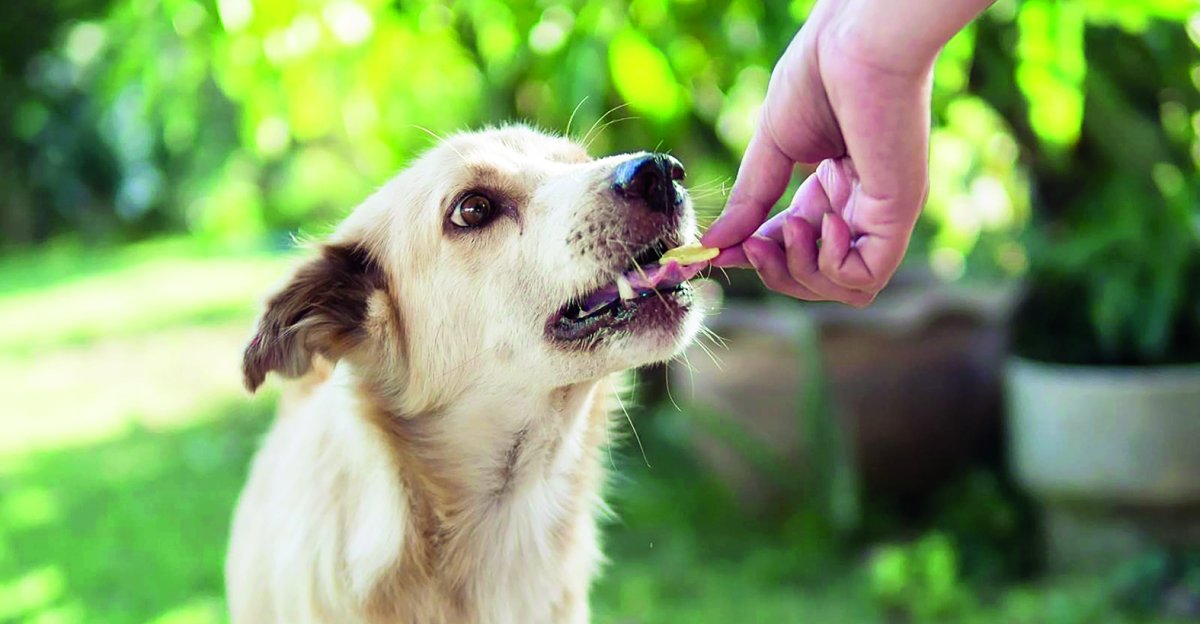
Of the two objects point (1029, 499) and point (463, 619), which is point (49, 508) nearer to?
point (463, 619)

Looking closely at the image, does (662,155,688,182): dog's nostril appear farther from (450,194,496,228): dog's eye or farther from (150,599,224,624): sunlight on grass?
(150,599,224,624): sunlight on grass

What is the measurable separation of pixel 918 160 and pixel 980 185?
3.69 m

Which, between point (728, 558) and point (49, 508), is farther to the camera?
point (49, 508)

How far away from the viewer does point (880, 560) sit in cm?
365

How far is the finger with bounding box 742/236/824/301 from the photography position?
190 centimetres

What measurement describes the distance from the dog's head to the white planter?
2068mm

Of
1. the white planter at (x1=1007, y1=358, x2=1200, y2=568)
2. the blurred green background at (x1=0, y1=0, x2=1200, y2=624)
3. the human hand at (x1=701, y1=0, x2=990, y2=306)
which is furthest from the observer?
the white planter at (x1=1007, y1=358, x2=1200, y2=568)

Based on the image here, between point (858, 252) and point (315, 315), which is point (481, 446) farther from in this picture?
point (858, 252)

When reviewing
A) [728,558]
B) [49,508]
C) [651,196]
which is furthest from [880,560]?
[49,508]

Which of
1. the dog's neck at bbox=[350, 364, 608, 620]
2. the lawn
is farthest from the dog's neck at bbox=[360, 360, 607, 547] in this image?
the lawn

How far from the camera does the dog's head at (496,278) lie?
78.0 inches

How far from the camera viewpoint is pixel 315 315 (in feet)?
7.18

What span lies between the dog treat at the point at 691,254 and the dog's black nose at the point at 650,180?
104mm

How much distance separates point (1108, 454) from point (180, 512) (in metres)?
3.61
